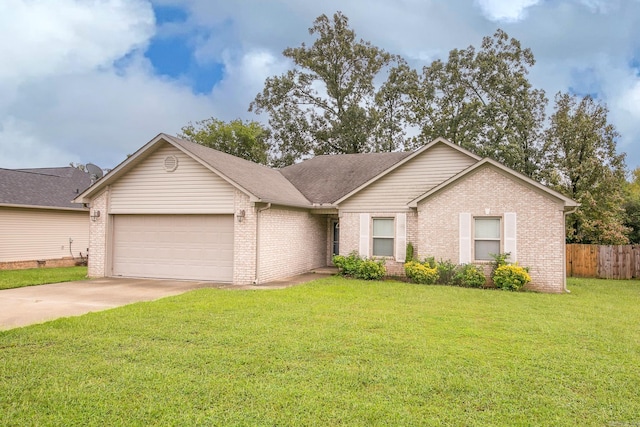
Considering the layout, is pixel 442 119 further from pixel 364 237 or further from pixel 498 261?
pixel 498 261

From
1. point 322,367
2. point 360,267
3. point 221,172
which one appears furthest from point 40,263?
point 322,367

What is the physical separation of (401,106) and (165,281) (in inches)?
912

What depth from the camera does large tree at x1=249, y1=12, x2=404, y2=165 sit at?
31.5 metres

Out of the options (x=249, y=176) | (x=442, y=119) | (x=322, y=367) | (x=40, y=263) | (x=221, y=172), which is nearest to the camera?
(x=322, y=367)

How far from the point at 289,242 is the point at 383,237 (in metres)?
3.50

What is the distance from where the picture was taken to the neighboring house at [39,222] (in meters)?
17.4

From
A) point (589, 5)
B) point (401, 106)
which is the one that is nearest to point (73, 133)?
point (401, 106)

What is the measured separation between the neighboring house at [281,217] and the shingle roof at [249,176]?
79mm

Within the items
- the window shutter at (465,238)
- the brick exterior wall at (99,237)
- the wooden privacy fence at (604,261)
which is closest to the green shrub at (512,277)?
the window shutter at (465,238)

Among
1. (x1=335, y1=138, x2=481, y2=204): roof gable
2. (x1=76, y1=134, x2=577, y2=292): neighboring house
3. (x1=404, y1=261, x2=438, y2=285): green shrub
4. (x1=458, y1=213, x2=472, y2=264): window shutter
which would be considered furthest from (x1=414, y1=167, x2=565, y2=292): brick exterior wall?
(x1=335, y1=138, x2=481, y2=204): roof gable

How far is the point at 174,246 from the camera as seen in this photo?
540 inches

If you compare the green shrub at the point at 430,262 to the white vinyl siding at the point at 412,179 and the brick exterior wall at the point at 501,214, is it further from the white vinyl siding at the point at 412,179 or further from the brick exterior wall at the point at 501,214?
the white vinyl siding at the point at 412,179

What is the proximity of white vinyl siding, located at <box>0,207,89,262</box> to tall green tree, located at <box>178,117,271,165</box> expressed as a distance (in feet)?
50.8

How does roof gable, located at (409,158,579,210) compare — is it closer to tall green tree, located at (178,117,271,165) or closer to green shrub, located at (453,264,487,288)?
green shrub, located at (453,264,487,288)
